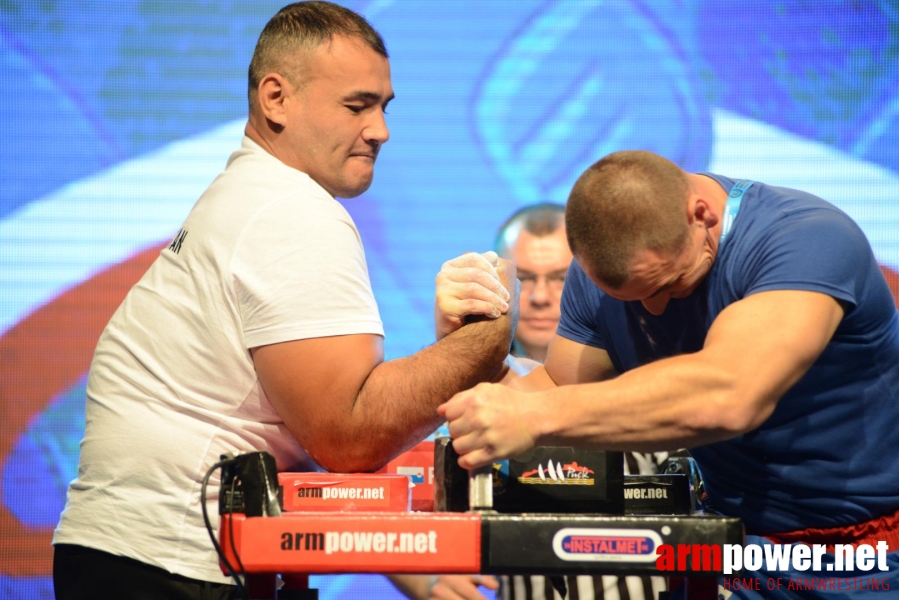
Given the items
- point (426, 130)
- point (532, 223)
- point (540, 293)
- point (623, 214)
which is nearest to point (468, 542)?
point (623, 214)

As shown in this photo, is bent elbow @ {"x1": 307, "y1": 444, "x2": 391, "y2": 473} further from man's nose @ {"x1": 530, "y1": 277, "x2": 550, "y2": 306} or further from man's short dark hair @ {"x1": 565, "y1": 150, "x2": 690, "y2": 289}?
man's nose @ {"x1": 530, "y1": 277, "x2": 550, "y2": 306}

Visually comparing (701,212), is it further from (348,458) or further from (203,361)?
(203,361)

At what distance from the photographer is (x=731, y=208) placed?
165 cm

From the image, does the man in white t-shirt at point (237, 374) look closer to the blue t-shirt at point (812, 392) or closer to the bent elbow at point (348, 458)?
the bent elbow at point (348, 458)

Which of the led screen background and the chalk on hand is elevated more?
the led screen background

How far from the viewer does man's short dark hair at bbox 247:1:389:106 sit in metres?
1.86

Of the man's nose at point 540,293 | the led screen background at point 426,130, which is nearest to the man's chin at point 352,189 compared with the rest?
the man's nose at point 540,293

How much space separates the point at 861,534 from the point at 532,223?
169 cm

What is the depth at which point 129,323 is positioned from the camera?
5.57 feet

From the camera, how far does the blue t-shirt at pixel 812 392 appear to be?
1.55 metres

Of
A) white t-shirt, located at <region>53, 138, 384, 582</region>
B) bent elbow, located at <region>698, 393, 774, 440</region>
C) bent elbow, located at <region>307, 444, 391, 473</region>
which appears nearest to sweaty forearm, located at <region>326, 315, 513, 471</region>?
bent elbow, located at <region>307, 444, 391, 473</region>

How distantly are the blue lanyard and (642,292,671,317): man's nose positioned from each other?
13 centimetres

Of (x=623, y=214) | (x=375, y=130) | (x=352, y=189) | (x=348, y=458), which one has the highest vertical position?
(x=375, y=130)

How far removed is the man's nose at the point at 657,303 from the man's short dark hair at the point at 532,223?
4.43ft
